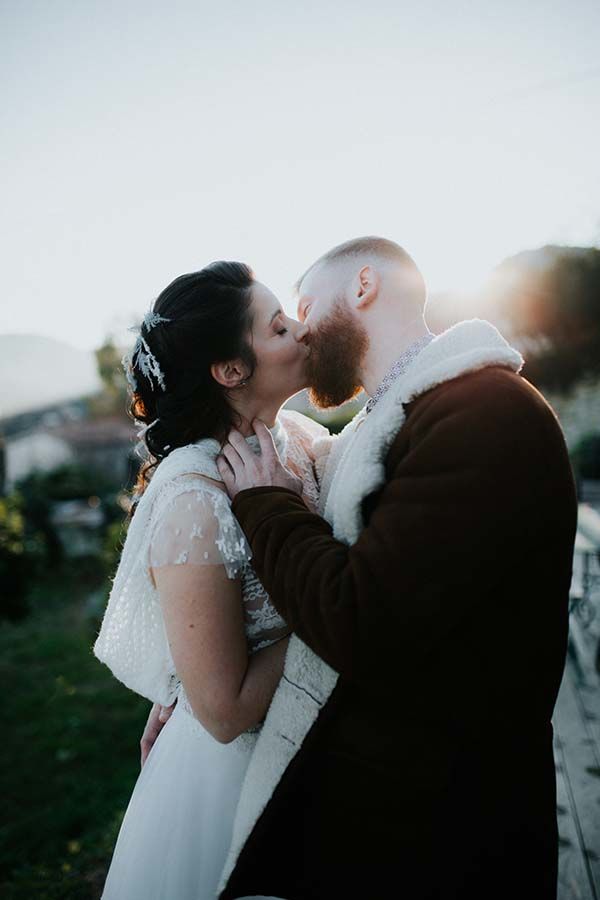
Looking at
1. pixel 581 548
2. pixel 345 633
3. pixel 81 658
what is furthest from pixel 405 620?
pixel 81 658

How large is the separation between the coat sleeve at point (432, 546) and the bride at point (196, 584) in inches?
13.5

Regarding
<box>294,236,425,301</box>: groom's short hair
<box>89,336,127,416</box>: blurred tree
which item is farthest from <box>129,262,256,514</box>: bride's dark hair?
<box>89,336,127,416</box>: blurred tree

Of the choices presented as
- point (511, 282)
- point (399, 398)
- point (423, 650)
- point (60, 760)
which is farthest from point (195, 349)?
Result: point (511, 282)

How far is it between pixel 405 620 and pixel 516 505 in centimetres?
30

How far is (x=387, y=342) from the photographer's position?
5.48 ft

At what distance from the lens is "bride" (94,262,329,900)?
4.70ft

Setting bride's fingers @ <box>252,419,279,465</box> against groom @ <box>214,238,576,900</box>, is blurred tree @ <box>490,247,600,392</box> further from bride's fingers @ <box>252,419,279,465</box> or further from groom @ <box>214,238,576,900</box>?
groom @ <box>214,238,576,900</box>

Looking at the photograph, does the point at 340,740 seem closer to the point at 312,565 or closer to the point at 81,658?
the point at 312,565

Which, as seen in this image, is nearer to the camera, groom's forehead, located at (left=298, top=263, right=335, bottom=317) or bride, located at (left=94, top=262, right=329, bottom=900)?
bride, located at (left=94, top=262, right=329, bottom=900)

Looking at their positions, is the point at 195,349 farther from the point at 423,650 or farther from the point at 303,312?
the point at 423,650

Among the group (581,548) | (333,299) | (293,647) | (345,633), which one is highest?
(333,299)

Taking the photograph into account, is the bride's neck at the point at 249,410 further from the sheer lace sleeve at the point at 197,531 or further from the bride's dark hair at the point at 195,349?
the sheer lace sleeve at the point at 197,531

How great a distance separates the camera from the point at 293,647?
1.40 metres

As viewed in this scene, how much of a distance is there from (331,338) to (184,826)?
146cm
